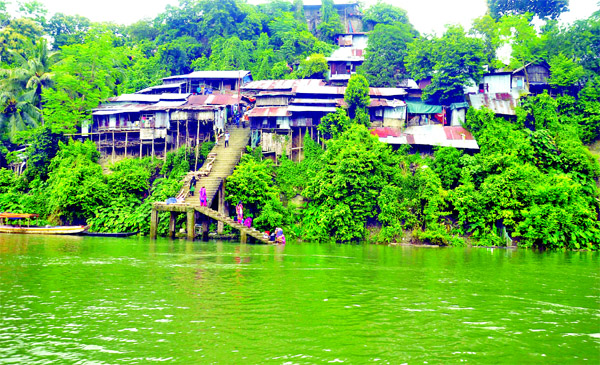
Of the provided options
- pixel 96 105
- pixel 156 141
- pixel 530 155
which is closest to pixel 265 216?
pixel 156 141

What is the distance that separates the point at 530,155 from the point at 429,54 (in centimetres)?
1365

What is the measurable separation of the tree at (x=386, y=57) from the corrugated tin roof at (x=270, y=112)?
9.17m

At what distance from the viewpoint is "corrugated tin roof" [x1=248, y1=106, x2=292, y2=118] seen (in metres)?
38.0

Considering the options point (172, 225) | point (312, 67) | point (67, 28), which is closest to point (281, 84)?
point (312, 67)

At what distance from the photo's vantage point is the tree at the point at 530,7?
1983 inches

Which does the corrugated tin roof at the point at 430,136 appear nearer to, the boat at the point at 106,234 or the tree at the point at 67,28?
the boat at the point at 106,234

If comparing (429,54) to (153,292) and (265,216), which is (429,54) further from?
(153,292)

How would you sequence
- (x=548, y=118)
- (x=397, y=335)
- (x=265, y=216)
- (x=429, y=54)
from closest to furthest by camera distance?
(x=397, y=335), (x=265, y=216), (x=548, y=118), (x=429, y=54)

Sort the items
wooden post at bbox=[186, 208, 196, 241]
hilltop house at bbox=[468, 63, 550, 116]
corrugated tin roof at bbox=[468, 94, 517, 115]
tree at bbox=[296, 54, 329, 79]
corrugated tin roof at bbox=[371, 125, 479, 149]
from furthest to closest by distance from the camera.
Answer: tree at bbox=[296, 54, 329, 79] → hilltop house at bbox=[468, 63, 550, 116] → corrugated tin roof at bbox=[468, 94, 517, 115] → corrugated tin roof at bbox=[371, 125, 479, 149] → wooden post at bbox=[186, 208, 196, 241]

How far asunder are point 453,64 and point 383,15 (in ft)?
68.7

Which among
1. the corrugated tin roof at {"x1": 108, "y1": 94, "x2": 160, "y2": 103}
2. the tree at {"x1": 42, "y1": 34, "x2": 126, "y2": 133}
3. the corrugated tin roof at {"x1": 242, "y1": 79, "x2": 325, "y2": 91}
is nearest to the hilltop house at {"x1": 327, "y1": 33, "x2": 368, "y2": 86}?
the corrugated tin roof at {"x1": 242, "y1": 79, "x2": 325, "y2": 91}

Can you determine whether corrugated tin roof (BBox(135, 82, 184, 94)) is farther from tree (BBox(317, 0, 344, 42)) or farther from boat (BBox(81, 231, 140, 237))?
tree (BBox(317, 0, 344, 42))

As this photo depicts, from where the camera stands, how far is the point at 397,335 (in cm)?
831

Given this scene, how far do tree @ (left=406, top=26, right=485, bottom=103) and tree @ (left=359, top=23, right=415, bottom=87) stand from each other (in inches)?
123
